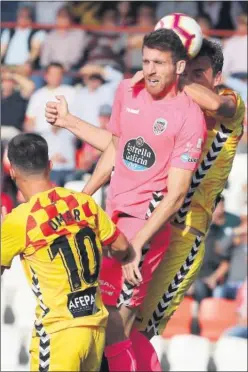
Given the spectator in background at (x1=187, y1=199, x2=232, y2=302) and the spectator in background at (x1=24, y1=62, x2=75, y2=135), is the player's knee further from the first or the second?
the spectator in background at (x1=24, y1=62, x2=75, y2=135)

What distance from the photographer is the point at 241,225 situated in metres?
10.9

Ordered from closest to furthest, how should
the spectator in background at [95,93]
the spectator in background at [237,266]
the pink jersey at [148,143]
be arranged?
the pink jersey at [148,143], the spectator in background at [237,266], the spectator in background at [95,93]

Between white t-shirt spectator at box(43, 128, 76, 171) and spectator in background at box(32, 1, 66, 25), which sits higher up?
spectator in background at box(32, 1, 66, 25)

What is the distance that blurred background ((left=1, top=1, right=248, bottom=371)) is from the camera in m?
10.3

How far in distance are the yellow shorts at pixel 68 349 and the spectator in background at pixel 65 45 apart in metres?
7.46

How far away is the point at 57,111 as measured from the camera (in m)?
6.97

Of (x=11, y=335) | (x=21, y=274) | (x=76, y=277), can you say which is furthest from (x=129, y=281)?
(x=21, y=274)

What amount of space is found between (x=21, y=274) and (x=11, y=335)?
3.13 feet

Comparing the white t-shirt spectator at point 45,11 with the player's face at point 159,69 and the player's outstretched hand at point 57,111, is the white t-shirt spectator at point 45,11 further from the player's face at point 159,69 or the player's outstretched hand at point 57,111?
the player's face at point 159,69

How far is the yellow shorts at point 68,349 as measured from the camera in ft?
20.2

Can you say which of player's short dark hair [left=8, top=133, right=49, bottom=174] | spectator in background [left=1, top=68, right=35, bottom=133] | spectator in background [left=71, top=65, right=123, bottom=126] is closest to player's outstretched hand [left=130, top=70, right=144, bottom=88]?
player's short dark hair [left=8, top=133, right=49, bottom=174]

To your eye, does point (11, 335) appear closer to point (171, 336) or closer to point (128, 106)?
point (171, 336)

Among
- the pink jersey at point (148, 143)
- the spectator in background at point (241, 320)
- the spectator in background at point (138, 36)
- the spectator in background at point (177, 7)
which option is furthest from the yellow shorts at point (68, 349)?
the spectator in background at point (177, 7)

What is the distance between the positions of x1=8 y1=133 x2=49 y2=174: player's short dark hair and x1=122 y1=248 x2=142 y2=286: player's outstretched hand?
771 millimetres
